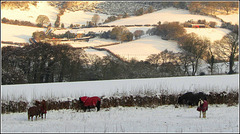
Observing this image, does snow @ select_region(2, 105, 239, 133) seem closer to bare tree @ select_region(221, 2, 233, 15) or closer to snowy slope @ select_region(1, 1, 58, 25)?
snowy slope @ select_region(1, 1, 58, 25)

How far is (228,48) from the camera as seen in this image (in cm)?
3347

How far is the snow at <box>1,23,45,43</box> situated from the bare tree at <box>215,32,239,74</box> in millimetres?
16473

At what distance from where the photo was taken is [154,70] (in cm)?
2909

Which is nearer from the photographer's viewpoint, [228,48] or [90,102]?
[90,102]

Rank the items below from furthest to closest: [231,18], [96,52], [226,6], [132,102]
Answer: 1. [226,6]
2. [231,18]
3. [96,52]
4. [132,102]

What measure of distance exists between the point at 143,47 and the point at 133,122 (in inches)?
863

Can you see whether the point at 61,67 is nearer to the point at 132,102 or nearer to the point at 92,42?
the point at 92,42

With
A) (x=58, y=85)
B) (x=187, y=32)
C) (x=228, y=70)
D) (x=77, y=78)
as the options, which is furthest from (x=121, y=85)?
(x=187, y=32)

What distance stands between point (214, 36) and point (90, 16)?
1285 centimetres

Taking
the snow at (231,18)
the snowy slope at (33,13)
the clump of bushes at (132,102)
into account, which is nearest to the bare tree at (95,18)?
the snowy slope at (33,13)

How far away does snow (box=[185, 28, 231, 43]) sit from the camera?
36.3 metres

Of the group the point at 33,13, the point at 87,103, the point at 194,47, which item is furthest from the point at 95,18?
the point at 87,103

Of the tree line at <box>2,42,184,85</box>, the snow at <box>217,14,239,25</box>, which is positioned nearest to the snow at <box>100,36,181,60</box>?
the tree line at <box>2,42,184,85</box>

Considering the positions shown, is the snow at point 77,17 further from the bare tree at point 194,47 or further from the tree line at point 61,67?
the bare tree at point 194,47
